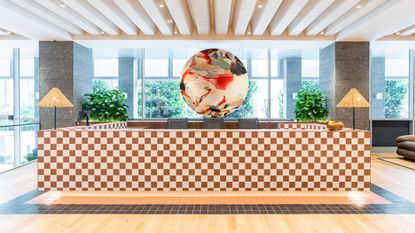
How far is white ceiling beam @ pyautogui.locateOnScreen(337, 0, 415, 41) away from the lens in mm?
5301

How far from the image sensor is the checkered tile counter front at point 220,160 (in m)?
4.09

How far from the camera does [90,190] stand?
162 inches

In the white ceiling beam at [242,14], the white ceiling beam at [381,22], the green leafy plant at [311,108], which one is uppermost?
the white ceiling beam at [242,14]

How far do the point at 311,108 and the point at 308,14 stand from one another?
290cm

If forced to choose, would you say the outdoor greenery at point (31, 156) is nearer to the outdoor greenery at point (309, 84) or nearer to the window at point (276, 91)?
the window at point (276, 91)

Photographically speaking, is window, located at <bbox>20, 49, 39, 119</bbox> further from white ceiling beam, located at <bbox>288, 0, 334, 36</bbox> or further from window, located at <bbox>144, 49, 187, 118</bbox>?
white ceiling beam, located at <bbox>288, 0, 334, 36</bbox>

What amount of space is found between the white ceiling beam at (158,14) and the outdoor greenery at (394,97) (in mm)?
6497

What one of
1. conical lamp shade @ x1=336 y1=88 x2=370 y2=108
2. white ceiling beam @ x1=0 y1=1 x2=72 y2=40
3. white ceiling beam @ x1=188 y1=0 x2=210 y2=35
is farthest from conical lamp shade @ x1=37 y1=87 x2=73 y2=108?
conical lamp shade @ x1=336 y1=88 x2=370 y2=108

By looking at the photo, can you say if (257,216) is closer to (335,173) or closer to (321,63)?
(335,173)

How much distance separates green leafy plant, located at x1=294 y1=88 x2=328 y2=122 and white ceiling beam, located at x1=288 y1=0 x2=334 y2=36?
5.64 feet

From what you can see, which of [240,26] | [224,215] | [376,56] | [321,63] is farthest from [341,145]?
[376,56]

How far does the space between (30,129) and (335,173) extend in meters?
6.69

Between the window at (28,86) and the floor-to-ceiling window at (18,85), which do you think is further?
the window at (28,86)

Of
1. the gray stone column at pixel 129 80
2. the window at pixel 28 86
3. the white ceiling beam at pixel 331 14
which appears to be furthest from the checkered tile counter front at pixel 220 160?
the window at pixel 28 86
